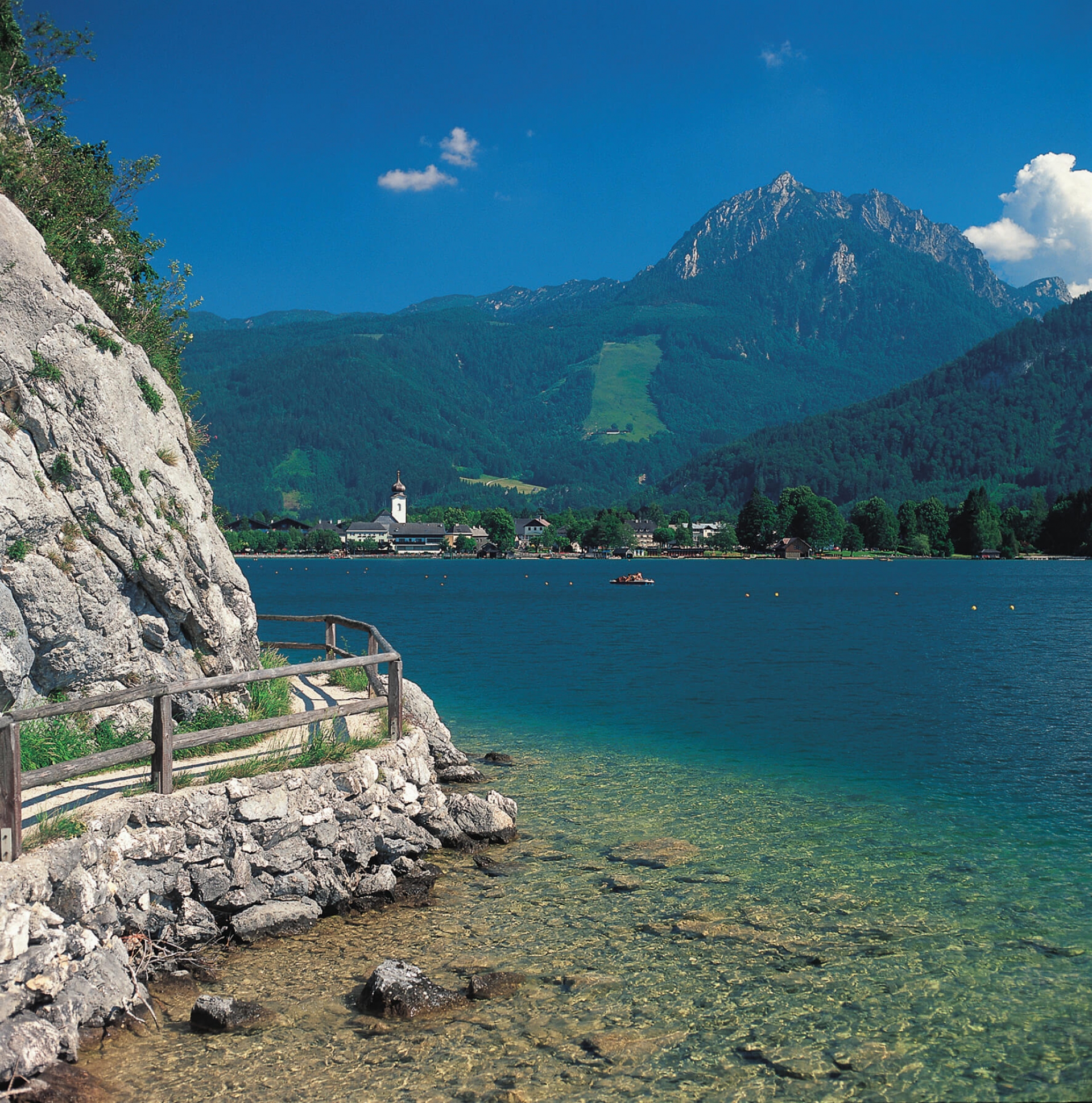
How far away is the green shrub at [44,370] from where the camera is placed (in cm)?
1337

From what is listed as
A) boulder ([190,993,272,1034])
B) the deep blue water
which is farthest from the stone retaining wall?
the deep blue water

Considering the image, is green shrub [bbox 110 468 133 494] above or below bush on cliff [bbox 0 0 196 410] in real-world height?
below

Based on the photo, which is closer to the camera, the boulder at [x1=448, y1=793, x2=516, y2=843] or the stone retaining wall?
the stone retaining wall

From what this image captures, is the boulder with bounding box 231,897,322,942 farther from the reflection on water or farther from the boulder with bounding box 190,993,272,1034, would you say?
the boulder with bounding box 190,993,272,1034

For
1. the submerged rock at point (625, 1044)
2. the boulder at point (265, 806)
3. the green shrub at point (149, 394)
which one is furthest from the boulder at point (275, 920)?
the green shrub at point (149, 394)

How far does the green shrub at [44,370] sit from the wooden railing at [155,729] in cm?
498

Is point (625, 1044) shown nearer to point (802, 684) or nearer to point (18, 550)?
point (18, 550)

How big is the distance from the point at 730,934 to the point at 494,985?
132 inches

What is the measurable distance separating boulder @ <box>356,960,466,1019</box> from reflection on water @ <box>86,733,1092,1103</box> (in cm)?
16

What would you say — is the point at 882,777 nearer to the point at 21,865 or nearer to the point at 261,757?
the point at 261,757

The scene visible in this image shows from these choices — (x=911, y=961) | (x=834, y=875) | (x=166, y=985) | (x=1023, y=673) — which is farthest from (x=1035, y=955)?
(x=1023, y=673)

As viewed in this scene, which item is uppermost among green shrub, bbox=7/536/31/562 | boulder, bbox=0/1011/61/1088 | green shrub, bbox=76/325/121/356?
green shrub, bbox=76/325/121/356

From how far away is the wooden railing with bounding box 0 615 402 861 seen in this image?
917cm

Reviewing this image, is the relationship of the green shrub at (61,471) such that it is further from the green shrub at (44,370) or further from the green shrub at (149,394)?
the green shrub at (149,394)
